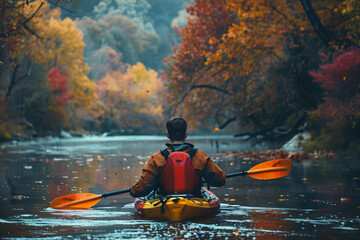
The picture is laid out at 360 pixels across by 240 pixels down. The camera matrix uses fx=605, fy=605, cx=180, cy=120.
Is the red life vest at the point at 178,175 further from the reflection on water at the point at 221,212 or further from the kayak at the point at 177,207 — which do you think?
the reflection on water at the point at 221,212

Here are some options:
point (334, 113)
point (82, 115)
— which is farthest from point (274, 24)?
point (82, 115)

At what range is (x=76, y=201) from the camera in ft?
30.3

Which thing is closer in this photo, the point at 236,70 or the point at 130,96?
the point at 236,70

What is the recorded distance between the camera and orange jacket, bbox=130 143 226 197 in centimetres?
811

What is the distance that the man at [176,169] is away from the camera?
320 inches

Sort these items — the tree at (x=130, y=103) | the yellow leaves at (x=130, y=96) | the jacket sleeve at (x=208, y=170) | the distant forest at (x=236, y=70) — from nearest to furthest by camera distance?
the jacket sleeve at (x=208, y=170) < the distant forest at (x=236, y=70) < the tree at (x=130, y=103) < the yellow leaves at (x=130, y=96)

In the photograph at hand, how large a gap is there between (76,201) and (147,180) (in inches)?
63.2

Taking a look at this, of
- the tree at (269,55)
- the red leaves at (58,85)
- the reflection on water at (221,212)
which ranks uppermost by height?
the red leaves at (58,85)

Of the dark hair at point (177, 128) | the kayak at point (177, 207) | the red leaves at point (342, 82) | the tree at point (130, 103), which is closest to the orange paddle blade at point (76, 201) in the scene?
the kayak at point (177, 207)

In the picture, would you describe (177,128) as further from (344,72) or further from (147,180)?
(344,72)

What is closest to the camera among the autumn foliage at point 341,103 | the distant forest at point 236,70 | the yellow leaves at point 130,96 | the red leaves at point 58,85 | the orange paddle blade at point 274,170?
the orange paddle blade at point 274,170

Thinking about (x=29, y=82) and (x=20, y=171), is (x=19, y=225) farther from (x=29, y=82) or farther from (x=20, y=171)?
(x=29, y=82)

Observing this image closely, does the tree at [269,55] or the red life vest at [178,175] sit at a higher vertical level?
the tree at [269,55]

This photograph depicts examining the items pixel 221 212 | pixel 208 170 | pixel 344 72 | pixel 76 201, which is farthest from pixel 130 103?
pixel 208 170
